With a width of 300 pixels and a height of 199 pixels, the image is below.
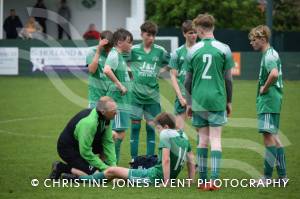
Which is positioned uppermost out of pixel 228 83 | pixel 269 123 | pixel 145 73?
pixel 228 83

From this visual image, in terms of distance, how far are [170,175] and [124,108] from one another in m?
1.96

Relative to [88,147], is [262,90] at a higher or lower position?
higher

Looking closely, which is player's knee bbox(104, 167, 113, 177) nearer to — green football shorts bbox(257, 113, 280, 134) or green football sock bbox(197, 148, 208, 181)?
green football sock bbox(197, 148, 208, 181)

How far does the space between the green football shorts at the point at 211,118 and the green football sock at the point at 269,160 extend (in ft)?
3.07

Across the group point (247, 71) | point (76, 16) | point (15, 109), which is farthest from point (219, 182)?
point (76, 16)

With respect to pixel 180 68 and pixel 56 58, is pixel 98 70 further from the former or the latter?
pixel 56 58

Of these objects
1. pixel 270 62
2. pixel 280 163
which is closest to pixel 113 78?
pixel 270 62

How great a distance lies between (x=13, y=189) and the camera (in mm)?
10453

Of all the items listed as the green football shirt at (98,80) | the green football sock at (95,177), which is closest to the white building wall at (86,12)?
the green football shirt at (98,80)

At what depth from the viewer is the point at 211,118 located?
10.5 m

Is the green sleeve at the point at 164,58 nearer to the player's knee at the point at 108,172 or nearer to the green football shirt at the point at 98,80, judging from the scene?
the green football shirt at the point at 98,80

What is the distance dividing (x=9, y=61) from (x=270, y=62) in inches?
789

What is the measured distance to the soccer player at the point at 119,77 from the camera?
12.0 metres

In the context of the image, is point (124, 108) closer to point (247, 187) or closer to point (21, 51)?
point (247, 187)
